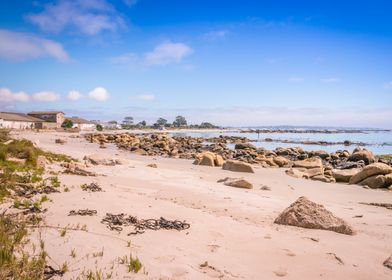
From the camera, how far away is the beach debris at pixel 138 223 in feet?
18.7

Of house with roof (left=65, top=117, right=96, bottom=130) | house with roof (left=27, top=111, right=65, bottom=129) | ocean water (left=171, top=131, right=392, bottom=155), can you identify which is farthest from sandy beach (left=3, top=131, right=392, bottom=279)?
house with roof (left=65, top=117, right=96, bottom=130)

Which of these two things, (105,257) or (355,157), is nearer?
(105,257)

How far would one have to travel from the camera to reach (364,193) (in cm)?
1280

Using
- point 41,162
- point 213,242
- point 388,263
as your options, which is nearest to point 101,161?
point 41,162

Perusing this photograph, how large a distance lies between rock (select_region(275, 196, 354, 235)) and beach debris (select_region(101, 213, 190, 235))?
239 centimetres

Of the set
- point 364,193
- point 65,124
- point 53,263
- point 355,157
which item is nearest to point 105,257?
point 53,263

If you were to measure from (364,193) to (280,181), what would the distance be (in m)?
3.79

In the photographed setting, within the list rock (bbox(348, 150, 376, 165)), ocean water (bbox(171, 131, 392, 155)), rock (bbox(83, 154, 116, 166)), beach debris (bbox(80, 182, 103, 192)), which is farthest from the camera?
ocean water (bbox(171, 131, 392, 155))

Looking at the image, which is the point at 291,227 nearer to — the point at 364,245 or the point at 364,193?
the point at 364,245

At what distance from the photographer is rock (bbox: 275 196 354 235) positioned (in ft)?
21.3

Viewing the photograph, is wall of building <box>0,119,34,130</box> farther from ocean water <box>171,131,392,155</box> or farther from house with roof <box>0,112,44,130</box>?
ocean water <box>171,131,392,155</box>

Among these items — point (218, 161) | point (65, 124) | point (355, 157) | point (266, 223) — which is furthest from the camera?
point (65, 124)

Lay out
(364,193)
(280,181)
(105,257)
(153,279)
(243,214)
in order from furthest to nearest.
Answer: (280,181), (364,193), (243,214), (105,257), (153,279)

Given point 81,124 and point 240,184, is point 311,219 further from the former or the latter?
point 81,124
